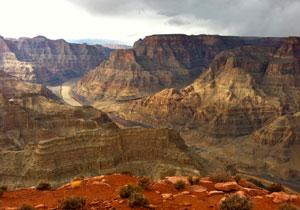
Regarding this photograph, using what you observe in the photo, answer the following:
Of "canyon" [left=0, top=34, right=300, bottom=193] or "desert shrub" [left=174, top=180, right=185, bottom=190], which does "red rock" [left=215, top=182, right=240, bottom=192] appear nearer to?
A: "desert shrub" [left=174, top=180, right=185, bottom=190]

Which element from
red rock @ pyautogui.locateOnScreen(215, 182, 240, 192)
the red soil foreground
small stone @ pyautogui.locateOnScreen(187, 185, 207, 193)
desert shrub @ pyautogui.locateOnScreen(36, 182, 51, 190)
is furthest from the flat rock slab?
desert shrub @ pyautogui.locateOnScreen(36, 182, 51, 190)

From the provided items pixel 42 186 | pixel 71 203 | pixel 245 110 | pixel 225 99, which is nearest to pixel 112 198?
pixel 71 203

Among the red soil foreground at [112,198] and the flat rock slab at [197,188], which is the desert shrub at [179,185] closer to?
the red soil foreground at [112,198]

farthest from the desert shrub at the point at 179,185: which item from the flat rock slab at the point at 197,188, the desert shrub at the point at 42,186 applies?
the desert shrub at the point at 42,186

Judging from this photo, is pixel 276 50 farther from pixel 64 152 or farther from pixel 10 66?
pixel 10 66

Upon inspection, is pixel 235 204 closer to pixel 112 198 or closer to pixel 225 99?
pixel 112 198
